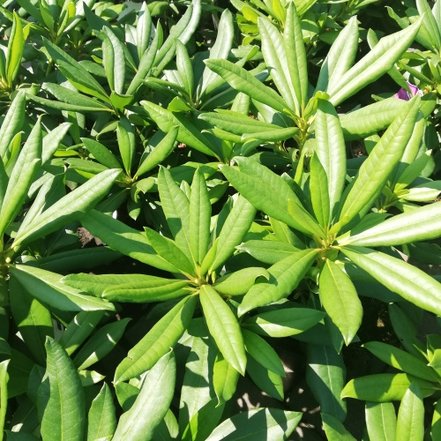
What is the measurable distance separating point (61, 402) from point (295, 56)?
87 cm

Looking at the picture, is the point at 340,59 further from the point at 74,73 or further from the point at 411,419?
the point at 411,419

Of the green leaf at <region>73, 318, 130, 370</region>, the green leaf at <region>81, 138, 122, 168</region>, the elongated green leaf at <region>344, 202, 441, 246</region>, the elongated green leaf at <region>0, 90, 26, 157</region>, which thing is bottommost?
the green leaf at <region>73, 318, 130, 370</region>

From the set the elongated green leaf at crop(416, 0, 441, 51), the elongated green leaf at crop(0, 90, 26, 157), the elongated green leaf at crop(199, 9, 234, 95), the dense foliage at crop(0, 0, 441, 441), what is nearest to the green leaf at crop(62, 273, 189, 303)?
the dense foliage at crop(0, 0, 441, 441)

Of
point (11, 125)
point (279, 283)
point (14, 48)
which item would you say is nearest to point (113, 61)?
point (14, 48)

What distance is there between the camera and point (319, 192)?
874 millimetres

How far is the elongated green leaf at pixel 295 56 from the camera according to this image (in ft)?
3.63

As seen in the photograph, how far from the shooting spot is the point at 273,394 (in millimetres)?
905

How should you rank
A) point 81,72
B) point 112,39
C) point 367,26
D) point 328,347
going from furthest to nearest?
point 367,26 < point 112,39 < point 81,72 < point 328,347

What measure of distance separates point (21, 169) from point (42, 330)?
1.05ft

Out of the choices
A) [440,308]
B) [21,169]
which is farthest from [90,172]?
[440,308]

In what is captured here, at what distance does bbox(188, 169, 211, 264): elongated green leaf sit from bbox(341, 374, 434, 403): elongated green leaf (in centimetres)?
41

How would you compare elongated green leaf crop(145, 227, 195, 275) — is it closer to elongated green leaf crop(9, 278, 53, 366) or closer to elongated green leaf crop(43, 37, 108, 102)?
elongated green leaf crop(9, 278, 53, 366)

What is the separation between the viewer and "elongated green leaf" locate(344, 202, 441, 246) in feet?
2.52

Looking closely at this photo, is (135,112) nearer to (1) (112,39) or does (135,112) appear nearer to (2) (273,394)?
(1) (112,39)
